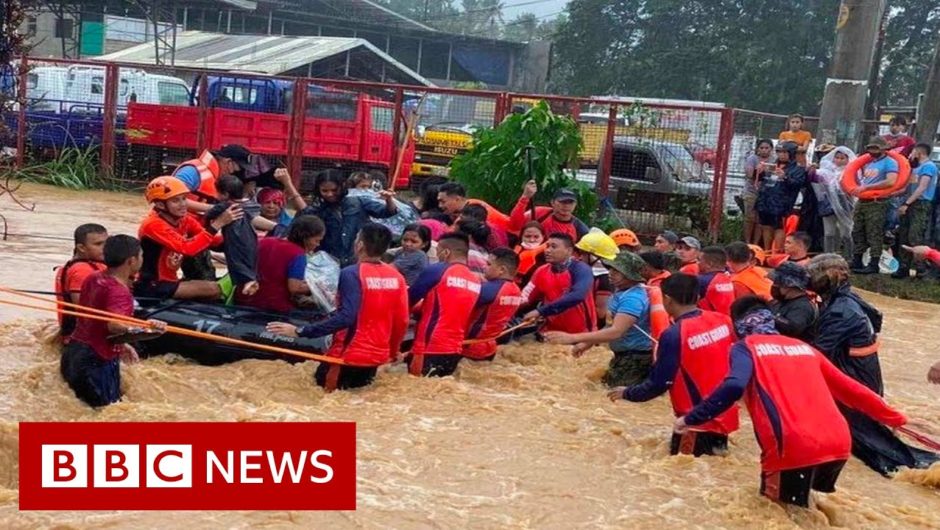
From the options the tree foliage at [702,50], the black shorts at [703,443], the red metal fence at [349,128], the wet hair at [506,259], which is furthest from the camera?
the tree foliage at [702,50]

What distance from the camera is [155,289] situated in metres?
8.53

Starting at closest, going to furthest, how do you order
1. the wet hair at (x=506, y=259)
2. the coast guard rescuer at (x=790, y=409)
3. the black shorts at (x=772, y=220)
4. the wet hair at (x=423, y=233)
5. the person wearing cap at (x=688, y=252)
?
1. the coast guard rescuer at (x=790, y=409)
2. the wet hair at (x=506, y=259)
3. the wet hair at (x=423, y=233)
4. the person wearing cap at (x=688, y=252)
5. the black shorts at (x=772, y=220)

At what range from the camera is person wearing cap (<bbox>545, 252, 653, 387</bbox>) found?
795 centimetres

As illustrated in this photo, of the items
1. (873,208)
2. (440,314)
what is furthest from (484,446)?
(873,208)

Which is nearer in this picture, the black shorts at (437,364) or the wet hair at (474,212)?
the black shorts at (437,364)

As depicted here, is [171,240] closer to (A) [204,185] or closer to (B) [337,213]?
(A) [204,185]

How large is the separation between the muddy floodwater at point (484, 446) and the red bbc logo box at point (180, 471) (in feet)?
0.30

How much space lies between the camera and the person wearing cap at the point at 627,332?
7.95 metres

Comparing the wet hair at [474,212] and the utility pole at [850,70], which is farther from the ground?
the utility pole at [850,70]

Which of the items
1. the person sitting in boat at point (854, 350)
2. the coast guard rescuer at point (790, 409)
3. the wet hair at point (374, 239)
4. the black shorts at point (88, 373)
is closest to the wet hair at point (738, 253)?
the person sitting in boat at point (854, 350)

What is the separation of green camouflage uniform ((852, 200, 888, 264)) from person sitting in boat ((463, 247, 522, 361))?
7.31 meters

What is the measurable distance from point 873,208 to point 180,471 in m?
11.4

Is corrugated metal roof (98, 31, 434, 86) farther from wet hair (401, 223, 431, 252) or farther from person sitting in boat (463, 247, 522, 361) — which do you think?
person sitting in boat (463, 247, 522, 361)

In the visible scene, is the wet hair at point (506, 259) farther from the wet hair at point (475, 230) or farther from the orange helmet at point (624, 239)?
the orange helmet at point (624, 239)
